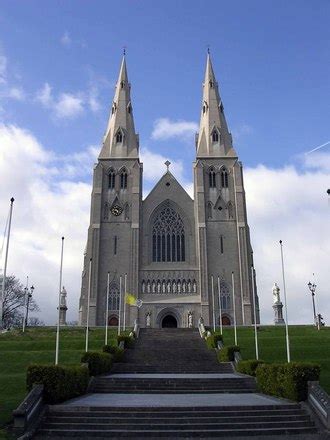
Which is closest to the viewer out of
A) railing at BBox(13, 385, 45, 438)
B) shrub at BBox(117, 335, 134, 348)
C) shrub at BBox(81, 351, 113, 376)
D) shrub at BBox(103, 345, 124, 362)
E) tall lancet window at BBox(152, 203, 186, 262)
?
railing at BBox(13, 385, 45, 438)

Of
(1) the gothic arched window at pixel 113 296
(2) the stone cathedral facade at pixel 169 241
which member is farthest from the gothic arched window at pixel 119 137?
(1) the gothic arched window at pixel 113 296

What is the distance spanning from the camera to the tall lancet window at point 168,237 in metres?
61.2

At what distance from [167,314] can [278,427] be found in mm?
43823

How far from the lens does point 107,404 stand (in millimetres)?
16281

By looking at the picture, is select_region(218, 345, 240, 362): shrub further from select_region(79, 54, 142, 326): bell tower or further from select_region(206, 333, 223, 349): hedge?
select_region(79, 54, 142, 326): bell tower

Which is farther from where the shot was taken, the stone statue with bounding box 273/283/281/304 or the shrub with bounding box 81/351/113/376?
the stone statue with bounding box 273/283/281/304

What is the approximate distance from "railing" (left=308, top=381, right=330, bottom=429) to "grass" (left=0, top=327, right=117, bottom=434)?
9.26m

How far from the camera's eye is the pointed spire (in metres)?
66.4

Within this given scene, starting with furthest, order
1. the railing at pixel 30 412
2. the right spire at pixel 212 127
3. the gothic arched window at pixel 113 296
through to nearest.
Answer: the right spire at pixel 212 127 → the gothic arched window at pixel 113 296 → the railing at pixel 30 412

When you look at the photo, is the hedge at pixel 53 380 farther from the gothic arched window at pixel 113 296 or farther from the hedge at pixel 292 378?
the gothic arched window at pixel 113 296

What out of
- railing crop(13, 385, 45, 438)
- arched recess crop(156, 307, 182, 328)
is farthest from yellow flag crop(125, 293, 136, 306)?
railing crop(13, 385, 45, 438)

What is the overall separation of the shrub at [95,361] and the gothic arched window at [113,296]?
34.2 metres

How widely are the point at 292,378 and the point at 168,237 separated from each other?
45725mm

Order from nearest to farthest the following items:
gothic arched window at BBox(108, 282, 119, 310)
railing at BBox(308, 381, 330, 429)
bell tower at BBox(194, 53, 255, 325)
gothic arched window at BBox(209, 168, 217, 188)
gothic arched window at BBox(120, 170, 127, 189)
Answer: railing at BBox(308, 381, 330, 429) < bell tower at BBox(194, 53, 255, 325) < gothic arched window at BBox(108, 282, 119, 310) < gothic arched window at BBox(209, 168, 217, 188) < gothic arched window at BBox(120, 170, 127, 189)
